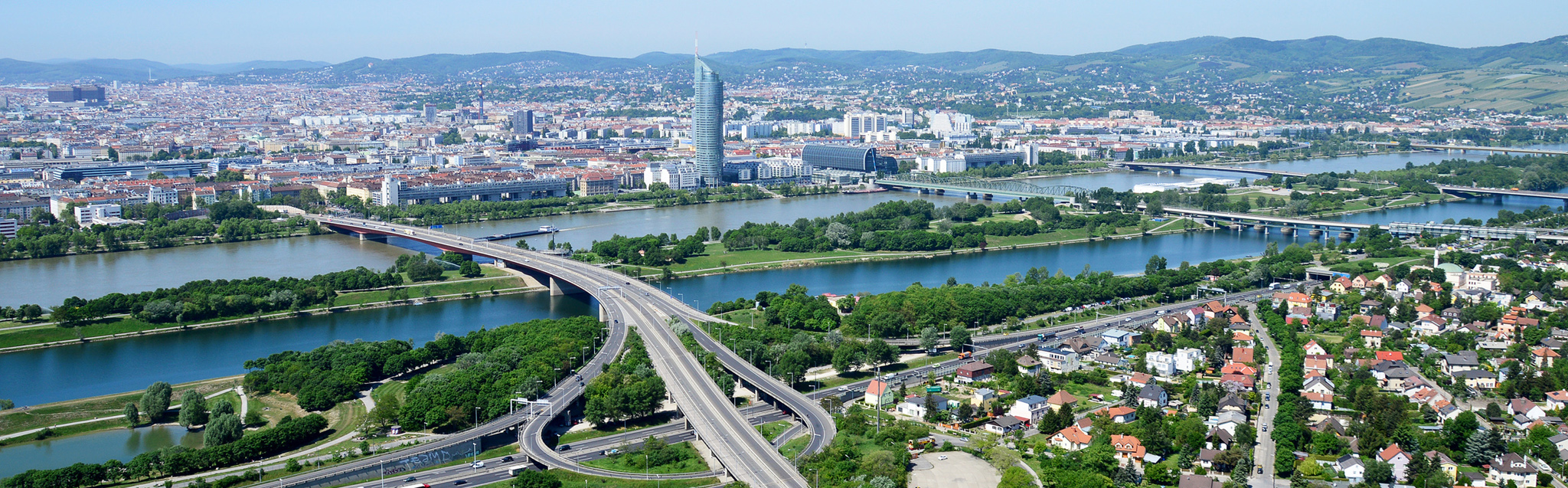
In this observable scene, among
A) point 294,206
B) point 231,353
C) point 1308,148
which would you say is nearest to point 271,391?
point 231,353

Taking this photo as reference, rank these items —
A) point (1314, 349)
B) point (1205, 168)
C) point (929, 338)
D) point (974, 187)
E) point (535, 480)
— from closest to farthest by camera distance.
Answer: point (535, 480), point (1314, 349), point (929, 338), point (974, 187), point (1205, 168)

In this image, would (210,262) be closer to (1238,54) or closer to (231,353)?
(231,353)

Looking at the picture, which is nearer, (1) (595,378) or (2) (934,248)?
(1) (595,378)

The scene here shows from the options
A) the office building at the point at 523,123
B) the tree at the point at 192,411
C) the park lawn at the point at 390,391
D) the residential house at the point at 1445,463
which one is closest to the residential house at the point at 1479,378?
the residential house at the point at 1445,463

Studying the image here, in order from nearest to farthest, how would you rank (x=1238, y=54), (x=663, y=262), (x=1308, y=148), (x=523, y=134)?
(x=663, y=262)
(x=1308, y=148)
(x=523, y=134)
(x=1238, y=54)

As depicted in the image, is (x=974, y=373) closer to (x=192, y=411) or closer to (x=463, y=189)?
(x=192, y=411)

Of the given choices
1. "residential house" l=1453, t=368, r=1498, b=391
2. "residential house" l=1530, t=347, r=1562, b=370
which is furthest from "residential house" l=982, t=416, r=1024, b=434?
"residential house" l=1530, t=347, r=1562, b=370

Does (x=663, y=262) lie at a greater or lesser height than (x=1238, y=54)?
lesser

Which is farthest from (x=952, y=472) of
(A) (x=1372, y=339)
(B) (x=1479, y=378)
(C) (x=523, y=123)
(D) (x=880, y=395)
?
(C) (x=523, y=123)
